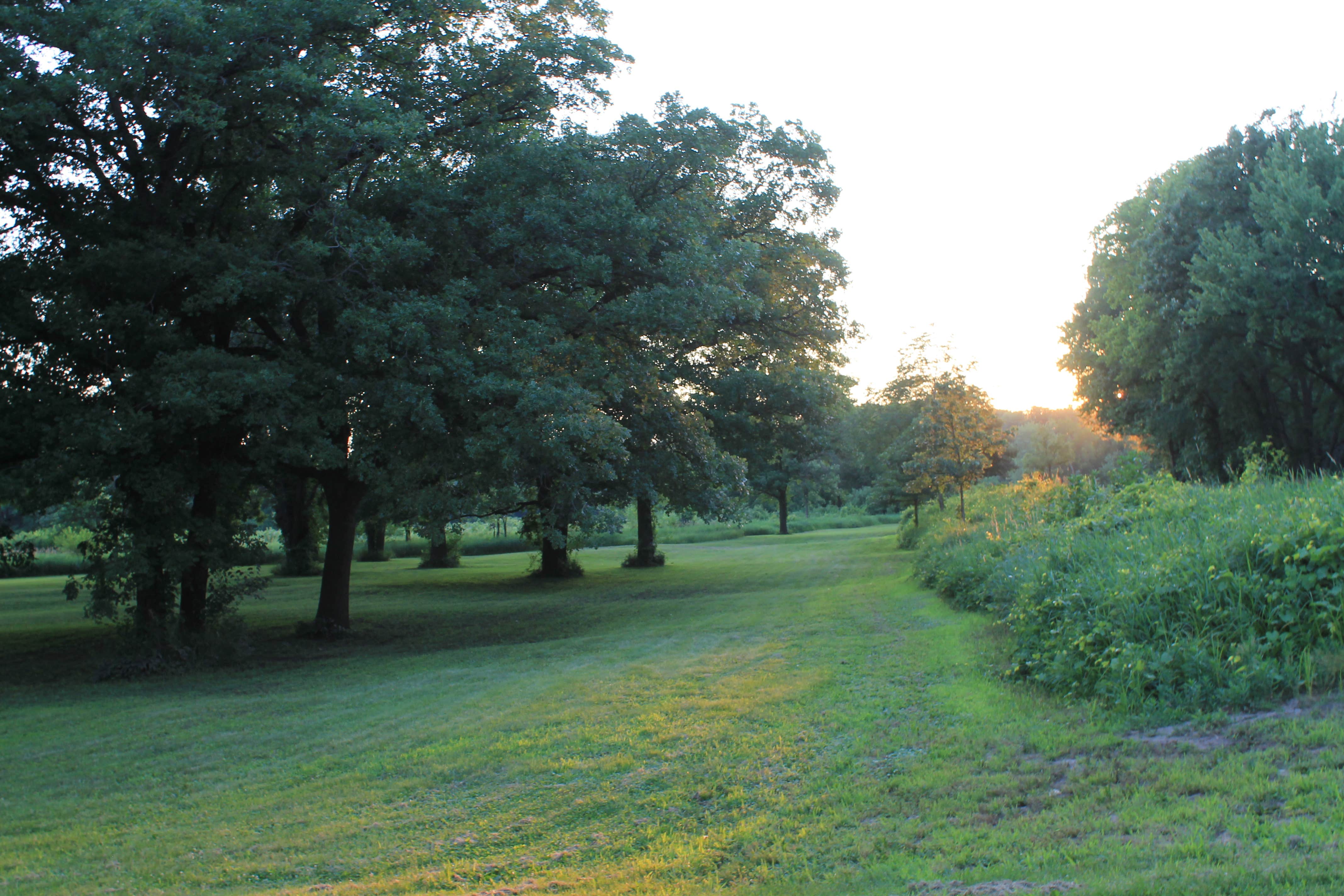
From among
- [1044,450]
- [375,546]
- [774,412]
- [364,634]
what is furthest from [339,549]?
[1044,450]

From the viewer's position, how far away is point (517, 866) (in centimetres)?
495

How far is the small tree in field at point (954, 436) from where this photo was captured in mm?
25906

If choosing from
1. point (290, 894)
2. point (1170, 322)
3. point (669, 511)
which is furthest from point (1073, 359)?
point (290, 894)

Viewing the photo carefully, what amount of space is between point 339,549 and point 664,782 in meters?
13.0

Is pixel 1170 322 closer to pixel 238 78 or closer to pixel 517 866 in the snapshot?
pixel 238 78

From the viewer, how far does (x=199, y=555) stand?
13.3 meters

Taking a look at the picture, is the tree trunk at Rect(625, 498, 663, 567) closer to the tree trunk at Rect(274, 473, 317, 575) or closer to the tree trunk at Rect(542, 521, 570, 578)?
the tree trunk at Rect(542, 521, 570, 578)

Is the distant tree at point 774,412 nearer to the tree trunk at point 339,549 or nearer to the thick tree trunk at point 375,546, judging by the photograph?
the tree trunk at point 339,549

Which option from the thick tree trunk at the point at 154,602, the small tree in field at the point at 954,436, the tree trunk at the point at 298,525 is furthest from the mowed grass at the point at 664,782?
the tree trunk at the point at 298,525

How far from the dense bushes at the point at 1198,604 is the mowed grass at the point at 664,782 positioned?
42cm

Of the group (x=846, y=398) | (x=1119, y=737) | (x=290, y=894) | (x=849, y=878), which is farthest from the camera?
(x=846, y=398)

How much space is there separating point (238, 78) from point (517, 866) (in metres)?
11.9

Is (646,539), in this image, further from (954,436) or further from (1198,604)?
(1198,604)

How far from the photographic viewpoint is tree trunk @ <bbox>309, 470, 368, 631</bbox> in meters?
16.9
